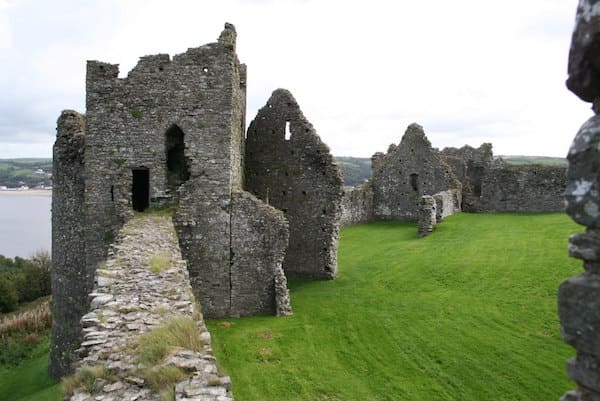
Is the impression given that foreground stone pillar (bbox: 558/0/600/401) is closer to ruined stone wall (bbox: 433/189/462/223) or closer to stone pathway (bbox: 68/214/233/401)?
stone pathway (bbox: 68/214/233/401)

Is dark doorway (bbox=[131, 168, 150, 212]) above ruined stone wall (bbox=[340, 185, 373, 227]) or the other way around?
above

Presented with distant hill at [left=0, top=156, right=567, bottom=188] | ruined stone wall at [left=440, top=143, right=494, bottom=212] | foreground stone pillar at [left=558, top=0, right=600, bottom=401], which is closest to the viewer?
foreground stone pillar at [left=558, top=0, right=600, bottom=401]

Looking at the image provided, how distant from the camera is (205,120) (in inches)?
570

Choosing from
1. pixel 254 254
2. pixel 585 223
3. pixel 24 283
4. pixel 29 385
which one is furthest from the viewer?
pixel 24 283

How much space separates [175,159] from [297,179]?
457 centimetres

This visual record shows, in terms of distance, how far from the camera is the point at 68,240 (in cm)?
1602

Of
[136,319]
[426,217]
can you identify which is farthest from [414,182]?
[136,319]

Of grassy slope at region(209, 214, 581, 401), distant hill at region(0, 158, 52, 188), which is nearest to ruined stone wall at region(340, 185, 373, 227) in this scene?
grassy slope at region(209, 214, 581, 401)

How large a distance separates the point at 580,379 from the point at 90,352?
4636 mm

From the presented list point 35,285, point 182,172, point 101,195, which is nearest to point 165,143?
point 182,172

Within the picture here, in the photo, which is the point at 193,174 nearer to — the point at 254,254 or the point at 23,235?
the point at 254,254

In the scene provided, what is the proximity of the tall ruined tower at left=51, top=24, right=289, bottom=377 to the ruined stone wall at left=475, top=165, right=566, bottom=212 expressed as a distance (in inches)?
779

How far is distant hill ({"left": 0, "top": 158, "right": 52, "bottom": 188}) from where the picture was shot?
157m

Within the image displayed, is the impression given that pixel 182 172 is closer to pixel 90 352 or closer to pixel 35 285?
pixel 90 352
